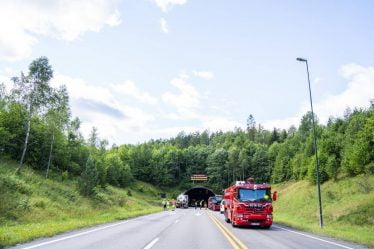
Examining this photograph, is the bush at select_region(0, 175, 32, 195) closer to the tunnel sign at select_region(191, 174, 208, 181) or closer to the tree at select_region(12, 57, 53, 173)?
the tree at select_region(12, 57, 53, 173)

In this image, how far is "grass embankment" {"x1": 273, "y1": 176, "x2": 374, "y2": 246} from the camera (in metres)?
22.1

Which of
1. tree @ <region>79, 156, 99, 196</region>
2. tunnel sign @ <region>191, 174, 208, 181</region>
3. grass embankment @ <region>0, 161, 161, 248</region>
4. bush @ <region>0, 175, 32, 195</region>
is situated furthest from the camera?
tunnel sign @ <region>191, 174, 208, 181</region>

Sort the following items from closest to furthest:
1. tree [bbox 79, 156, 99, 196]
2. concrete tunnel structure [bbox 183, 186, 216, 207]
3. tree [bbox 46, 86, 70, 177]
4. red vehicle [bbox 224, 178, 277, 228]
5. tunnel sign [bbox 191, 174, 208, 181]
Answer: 1. red vehicle [bbox 224, 178, 277, 228]
2. tree [bbox 79, 156, 99, 196]
3. tree [bbox 46, 86, 70, 177]
4. concrete tunnel structure [bbox 183, 186, 216, 207]
5. tunnel sign [bbox 191, 174, 208, 181]

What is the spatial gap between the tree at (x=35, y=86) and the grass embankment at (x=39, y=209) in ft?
24.8

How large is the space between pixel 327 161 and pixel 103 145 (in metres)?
78.5

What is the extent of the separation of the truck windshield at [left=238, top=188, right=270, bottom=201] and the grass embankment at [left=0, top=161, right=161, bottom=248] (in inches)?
372

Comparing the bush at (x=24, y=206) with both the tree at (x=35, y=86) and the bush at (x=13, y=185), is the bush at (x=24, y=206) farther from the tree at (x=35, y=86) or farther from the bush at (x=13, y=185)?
the tree at (x=35, y=86)

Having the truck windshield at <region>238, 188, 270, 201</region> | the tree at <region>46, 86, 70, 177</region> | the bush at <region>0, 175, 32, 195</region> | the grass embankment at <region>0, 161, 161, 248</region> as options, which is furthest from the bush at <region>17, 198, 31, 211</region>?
the tree at <region>46, 86, 70, 177</region>

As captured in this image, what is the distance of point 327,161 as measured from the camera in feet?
177

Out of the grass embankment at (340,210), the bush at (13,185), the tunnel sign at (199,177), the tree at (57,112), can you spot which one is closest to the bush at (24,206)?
the bush at (13,185)

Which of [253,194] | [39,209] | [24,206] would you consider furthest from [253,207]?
[39,209]

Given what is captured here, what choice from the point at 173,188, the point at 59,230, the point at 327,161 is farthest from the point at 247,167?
the point at 59,230

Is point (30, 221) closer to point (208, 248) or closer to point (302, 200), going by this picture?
point (208, 248)

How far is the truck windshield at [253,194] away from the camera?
874 inches
